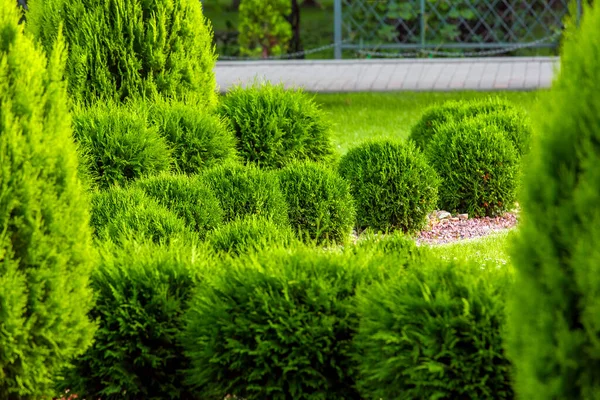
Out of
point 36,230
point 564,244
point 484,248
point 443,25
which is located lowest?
point 484,248

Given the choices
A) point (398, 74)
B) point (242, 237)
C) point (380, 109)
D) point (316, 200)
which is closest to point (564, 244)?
point (242, 237)

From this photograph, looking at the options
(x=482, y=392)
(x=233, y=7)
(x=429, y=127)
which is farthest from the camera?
(x=233, y=7)

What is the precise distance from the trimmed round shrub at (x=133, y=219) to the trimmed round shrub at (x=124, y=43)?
1386 mm

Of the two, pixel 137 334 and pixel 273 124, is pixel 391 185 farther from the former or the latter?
pixel 137 334

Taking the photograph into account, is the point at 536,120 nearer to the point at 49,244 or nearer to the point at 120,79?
the point at 49,244

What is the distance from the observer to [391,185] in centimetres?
612

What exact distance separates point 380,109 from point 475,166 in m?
5.17

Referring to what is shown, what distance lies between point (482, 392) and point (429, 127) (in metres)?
4.32

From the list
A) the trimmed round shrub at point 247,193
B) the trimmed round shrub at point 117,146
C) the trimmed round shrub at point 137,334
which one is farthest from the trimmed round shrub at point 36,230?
the trimmed round shrub at point 117,146

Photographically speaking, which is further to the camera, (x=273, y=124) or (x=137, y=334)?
(x=273, y=124)

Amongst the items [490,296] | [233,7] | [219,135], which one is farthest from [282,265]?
[233,7]

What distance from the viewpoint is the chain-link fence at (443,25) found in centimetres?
1523

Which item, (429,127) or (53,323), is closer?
(53,323)

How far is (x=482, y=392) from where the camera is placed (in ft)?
10.1
